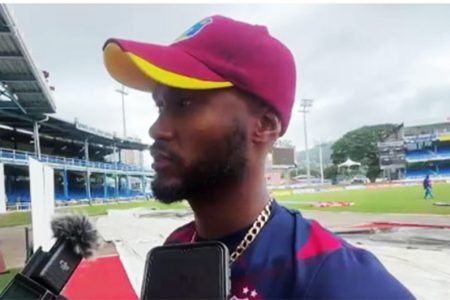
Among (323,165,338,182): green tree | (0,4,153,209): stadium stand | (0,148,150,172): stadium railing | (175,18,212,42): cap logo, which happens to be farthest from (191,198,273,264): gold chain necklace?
(323,165,338,182): green tree

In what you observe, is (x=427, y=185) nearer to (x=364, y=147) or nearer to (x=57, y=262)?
(x=57, y=262)

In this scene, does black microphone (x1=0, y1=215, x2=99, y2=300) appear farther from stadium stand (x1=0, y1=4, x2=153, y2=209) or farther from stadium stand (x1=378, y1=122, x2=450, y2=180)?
stadium stand (x1=378, y1=122, x2=450, y2=180)

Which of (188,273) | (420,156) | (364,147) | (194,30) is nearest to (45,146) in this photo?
(194,30)

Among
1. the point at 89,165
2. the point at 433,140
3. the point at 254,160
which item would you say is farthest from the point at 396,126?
the point at 254,160

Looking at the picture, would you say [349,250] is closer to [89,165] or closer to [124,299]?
[124,299]

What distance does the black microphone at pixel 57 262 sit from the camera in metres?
0.47

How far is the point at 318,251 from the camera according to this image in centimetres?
→ 52

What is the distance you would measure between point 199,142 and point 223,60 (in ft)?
0.32

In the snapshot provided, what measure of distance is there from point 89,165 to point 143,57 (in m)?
13.3

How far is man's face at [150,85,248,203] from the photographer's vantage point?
1.83 ft

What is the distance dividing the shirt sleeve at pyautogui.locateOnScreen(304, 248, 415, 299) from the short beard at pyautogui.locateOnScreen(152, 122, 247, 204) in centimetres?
14

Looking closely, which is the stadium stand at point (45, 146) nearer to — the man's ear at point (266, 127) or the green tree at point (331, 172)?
the man's ear at point (266, 127)

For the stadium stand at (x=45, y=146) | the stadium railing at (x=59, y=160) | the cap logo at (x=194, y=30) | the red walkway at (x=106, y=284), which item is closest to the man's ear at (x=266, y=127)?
the cap logo at (x=194, y=30)

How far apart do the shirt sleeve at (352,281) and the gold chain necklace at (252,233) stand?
0.09 meters
